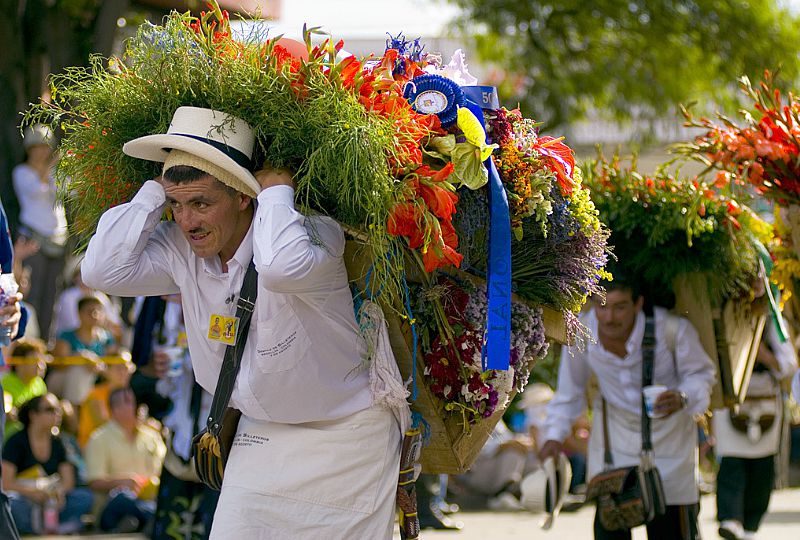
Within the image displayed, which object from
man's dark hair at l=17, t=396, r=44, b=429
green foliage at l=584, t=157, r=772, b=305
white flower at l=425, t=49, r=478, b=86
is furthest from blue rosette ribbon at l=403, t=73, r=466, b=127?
man's dark hair at l=17, t=396, r=44, b=429

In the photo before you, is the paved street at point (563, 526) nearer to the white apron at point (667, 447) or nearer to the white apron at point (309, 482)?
the white apron at point (667, 447)

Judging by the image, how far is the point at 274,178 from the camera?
475 cm

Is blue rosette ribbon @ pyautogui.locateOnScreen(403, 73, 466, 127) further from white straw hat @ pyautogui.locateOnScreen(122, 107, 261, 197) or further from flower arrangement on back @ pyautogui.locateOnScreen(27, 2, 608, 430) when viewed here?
white straw hat @ pyautogui.locateOnScreen(122, 107, 261, 197)

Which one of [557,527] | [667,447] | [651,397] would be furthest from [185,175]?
[557,527]

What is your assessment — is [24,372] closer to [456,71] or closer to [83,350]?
[83,350]

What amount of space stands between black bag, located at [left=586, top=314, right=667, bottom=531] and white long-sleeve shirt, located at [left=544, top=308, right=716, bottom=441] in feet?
0.25

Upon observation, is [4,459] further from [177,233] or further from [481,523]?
[177,233]

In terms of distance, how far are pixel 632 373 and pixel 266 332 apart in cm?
331

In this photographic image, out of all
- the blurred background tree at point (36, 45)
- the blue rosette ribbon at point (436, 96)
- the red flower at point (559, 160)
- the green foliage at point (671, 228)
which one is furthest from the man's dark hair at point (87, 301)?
the blue rosette ribbon at point (436, 96)

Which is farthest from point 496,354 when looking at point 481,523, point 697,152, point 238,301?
point 481,523

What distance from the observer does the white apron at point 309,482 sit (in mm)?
4691

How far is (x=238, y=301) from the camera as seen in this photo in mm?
4699

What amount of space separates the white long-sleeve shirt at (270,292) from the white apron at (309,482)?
0.08 metres

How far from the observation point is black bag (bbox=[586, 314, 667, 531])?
6.96m
